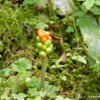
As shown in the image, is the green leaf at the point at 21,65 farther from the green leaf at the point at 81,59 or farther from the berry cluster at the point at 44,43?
the green leaf at the point at 81,59

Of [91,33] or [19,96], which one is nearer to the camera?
[19,96]

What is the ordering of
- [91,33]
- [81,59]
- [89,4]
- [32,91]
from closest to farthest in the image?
[32,91]
[81,59]
[89,4]
[91,33]

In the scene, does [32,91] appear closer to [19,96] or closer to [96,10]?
[19,96]

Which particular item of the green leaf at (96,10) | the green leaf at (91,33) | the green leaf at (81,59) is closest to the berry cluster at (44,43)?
the green leaf at (81,59)

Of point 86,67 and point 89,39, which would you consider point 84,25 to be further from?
point 86,67

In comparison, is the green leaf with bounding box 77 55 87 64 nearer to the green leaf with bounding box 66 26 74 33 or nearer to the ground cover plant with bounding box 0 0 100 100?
the ground cover plant with bounding box 0 0 100 100

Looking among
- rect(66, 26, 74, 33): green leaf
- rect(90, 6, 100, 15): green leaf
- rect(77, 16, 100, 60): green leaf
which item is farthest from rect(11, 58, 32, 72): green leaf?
rect(90, 6, 100, 15): green leaf

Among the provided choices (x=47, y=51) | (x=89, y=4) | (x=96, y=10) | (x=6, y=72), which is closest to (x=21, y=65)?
(x=6, y=72)

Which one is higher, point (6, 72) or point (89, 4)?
point (89, 4)
